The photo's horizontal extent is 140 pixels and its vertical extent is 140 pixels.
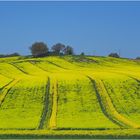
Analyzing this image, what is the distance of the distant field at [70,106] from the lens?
4209 cm

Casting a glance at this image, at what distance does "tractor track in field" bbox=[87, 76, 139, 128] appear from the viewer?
4860 centimetres

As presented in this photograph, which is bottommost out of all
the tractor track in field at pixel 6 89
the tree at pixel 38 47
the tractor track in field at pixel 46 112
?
the tractor track in field at pixel 46 112

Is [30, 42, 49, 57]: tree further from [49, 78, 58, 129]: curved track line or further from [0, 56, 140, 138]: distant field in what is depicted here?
[49, 78, 58, 129]: curved track line

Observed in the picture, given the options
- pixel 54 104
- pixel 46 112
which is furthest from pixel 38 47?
pixel 46 112

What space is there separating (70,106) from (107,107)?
362 centimetres

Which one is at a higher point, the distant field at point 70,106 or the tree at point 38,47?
the tree at point 38,47

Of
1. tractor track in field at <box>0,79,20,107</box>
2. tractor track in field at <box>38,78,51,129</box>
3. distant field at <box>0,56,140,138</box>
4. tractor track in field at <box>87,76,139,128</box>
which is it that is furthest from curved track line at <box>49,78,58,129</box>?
tractor track in field at <box>0,79,20,107</box>

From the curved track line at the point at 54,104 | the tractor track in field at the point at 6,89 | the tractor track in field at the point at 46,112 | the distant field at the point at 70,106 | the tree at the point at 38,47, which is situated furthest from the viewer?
the tree at the point at 38,47

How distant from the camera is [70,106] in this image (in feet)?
193

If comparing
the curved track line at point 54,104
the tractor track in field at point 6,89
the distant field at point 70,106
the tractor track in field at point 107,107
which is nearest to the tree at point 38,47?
the distant field at point 70,106

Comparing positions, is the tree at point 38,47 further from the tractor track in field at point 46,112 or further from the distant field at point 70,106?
the tractor track in field at point 46,112

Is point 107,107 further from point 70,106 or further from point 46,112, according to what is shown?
point 46,112

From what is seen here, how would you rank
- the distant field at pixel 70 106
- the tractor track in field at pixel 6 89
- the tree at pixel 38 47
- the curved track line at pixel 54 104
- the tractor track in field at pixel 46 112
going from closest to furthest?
the distant field at pixel 70 106
the curved track line at pixel 54 104
the tractor track in field at pixel 46 112
the tractor track in field at pixel 6 89
the tree at pixel 38 47

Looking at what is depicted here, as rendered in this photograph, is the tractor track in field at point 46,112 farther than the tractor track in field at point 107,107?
Yes
